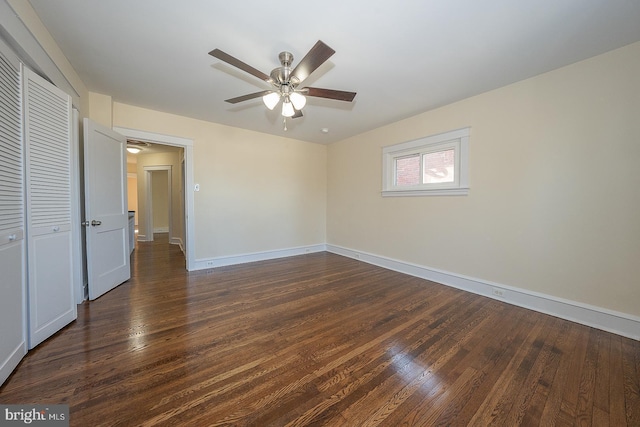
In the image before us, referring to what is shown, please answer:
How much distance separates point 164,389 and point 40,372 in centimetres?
92

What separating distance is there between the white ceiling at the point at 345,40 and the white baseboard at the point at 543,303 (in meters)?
2.36

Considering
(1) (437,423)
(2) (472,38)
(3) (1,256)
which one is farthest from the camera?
(2) (472,38)

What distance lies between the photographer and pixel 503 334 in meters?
2.05

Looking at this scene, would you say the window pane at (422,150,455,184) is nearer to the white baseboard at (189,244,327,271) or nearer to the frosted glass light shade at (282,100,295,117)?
the frosted glass light shade at (282,100,295,117)

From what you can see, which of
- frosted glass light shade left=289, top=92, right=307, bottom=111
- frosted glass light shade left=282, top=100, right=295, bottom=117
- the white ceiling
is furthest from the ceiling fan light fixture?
the white ceiling

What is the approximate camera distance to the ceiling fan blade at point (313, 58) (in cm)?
148

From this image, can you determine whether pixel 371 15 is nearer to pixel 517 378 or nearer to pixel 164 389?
pixel 517 378

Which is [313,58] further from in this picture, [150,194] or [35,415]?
[150,194]

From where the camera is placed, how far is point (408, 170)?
3805mm

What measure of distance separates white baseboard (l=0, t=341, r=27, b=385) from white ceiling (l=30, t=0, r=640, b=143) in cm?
244

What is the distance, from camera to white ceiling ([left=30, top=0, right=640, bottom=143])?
1623 millimetres

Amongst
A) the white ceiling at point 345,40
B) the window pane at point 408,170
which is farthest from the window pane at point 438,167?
the white ceiling at point 345,40

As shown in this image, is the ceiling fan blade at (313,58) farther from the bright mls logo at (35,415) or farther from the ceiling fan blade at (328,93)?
the bright mls logo at (35,415)

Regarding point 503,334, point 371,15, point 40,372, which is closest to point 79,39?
point 371,15
